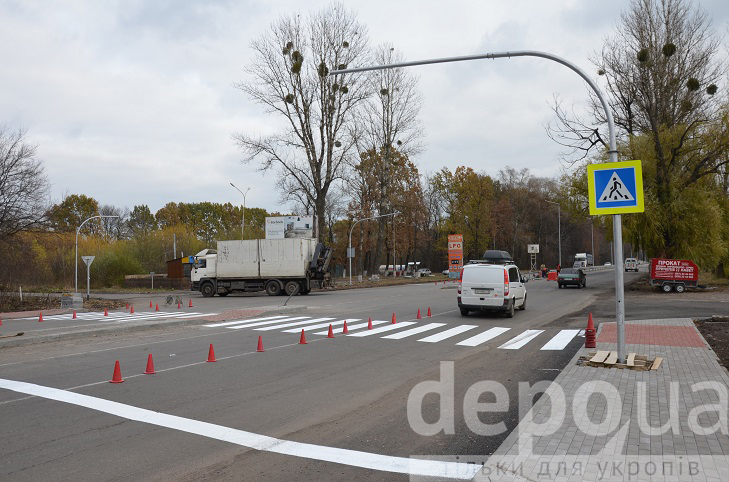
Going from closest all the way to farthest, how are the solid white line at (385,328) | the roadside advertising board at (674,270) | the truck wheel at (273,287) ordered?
the solid white line at (385,328), the roadside advertising board at (674,270), the truck wheel at (273,287)

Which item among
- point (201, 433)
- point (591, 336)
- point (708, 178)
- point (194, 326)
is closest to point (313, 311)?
point (194, 326)

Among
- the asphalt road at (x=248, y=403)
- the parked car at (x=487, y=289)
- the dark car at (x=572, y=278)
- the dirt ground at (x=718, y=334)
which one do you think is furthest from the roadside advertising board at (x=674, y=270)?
the asphalt road at (x=248, y=403)

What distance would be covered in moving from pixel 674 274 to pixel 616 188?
2647 cm

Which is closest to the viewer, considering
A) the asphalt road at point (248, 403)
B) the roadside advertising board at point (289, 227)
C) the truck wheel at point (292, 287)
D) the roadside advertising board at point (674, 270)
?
the asphalt road at point (248, 403)

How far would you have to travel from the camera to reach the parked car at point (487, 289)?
18781 mm

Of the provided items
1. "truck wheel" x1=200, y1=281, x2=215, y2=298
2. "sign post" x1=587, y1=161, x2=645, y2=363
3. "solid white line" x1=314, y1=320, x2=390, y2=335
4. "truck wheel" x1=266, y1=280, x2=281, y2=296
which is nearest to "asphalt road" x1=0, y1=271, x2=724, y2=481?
"solid white line" x1=314, y1=320, x2=390, y2=335

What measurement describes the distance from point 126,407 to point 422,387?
4318 millimetres

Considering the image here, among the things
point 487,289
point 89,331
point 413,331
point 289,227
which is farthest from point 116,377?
point 289,227

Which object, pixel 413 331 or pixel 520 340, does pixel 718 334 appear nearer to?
pixel 520 340

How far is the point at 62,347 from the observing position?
13508mm

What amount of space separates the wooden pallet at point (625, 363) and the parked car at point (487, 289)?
890cm

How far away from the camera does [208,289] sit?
37.6 metres

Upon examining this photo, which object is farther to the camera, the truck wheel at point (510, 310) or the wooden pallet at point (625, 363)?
the truck wheel at point (510, 310)

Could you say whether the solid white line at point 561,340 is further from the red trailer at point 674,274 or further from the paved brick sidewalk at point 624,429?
the red trailer at point 674,274
